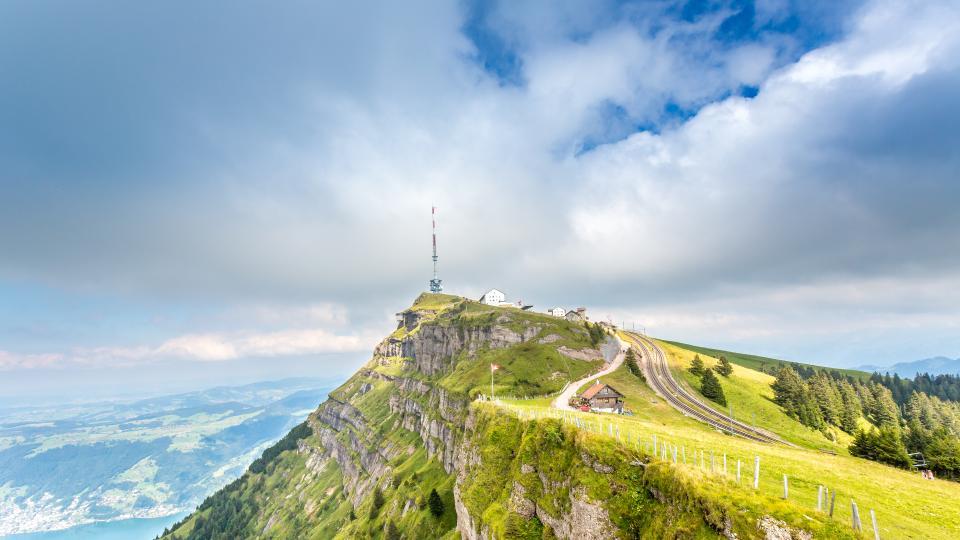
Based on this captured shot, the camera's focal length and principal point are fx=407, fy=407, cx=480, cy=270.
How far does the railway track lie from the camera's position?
75125mm

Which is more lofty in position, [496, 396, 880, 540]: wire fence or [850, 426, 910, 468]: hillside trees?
[496, 396, 880, 540]: wire fence

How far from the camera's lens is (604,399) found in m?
83.4

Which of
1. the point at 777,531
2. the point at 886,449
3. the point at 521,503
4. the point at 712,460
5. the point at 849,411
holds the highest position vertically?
the point at 712,460

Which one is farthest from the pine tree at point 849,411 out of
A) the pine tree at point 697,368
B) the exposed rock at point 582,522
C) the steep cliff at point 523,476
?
the exposed rock at point 582,522

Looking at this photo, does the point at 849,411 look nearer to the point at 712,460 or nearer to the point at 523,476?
the point at 523,476

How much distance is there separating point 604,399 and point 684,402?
932 inches

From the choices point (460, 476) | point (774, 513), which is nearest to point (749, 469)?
point (774, 513)

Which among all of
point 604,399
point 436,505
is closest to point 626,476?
point 604,399

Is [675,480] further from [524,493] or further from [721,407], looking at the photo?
[721,407]

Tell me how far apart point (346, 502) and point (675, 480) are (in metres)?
209

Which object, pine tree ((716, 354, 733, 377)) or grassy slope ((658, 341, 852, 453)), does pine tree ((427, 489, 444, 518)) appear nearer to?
grassy slope ((658, 341, 852, 453))

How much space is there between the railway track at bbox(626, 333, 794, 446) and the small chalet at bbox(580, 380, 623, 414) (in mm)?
13731

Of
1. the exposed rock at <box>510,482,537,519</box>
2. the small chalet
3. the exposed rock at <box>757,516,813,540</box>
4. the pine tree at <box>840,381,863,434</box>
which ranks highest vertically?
the exposed rock at <box>757,516,813,540</box>

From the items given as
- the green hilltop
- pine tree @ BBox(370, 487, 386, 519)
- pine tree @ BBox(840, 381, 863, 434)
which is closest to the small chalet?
the green hilltop
